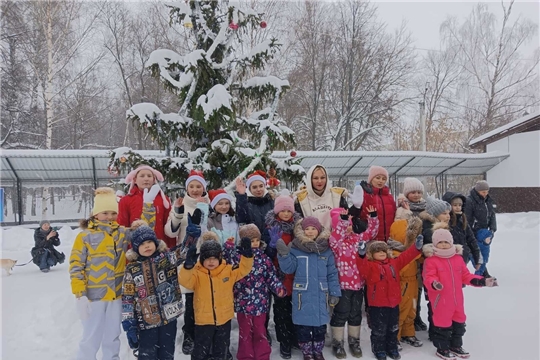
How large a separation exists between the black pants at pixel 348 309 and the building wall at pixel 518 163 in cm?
1493

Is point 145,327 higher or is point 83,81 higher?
point 83,81

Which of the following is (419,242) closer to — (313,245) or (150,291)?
(313,245)

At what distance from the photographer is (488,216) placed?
6684 millimetres

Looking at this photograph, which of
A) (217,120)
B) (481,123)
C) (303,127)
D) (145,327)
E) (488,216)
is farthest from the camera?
(481,123)

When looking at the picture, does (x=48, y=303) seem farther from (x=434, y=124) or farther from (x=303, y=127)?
(x=434, y=124)

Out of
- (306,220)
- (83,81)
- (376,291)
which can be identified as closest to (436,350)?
(376,291)

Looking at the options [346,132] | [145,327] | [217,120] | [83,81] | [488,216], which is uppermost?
[83,81]

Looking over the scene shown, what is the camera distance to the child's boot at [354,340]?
3.88m

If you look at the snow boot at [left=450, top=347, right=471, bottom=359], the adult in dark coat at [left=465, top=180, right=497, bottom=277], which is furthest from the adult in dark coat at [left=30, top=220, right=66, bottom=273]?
the adult in dark coat at [left=465, top=180, right=497, bottom=277]

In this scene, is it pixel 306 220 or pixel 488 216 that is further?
pixel 488 216

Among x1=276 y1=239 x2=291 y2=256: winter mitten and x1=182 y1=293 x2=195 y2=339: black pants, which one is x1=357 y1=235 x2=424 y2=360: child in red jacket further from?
x1=182 y1=293 x2=195 y2=339: black pants

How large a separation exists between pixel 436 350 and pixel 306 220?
1967 millimetres

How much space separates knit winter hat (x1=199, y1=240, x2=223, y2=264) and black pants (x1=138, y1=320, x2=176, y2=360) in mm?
640

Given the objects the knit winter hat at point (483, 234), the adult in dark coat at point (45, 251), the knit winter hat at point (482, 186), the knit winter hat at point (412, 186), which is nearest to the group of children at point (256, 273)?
the knit winter hat at point (412, 186)
